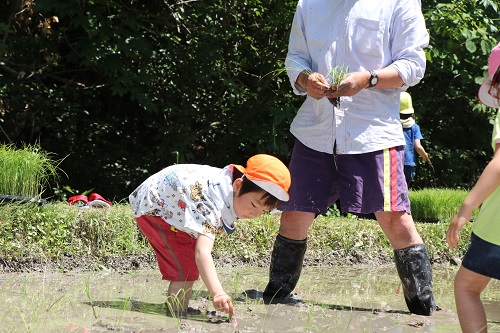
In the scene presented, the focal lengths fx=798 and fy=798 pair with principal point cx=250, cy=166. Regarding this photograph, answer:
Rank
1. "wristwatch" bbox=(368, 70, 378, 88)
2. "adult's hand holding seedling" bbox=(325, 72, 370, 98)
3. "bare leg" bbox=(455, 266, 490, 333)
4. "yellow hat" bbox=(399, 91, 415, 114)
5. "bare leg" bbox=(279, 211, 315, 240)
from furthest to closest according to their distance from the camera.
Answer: "yellow hat" bbox=(399, 91, 415, 114) → "bare leg" bbox=(279, 211, 315, 240) → "wristwatch" bbox=(368, 70, 378, 88) → "adult's hand holding seedling" bbox=(325, 72, 370, 98) → "bare leg" bbox=(455, 266, 490, 333)

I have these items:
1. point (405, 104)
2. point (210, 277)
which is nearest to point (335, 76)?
point (210, 277)

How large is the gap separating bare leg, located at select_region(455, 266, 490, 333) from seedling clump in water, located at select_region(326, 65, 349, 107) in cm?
127

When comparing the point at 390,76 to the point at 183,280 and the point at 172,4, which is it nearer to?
the point at 183,280

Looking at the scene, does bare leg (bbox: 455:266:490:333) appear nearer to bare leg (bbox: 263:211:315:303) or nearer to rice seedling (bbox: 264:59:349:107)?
rice seedling (bbox: 264:59:349:107)

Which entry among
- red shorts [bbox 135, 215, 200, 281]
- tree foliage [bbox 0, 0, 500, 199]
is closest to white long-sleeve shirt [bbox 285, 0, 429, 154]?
red shorts [bbox 135, 215, 200, 281]

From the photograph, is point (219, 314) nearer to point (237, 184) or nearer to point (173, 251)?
point (173, 251)

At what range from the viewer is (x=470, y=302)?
305 cm

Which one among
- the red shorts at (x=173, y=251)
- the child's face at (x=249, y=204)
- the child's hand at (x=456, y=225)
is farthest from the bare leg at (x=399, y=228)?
the child's hand at (x=456, y=225)

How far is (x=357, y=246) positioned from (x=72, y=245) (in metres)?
2.15

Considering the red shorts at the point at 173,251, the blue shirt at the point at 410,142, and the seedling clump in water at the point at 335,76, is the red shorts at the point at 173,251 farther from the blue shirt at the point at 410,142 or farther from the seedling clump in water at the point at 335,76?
the blue shirt at the point at 410,142

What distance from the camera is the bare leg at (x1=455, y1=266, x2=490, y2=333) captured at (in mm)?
3033

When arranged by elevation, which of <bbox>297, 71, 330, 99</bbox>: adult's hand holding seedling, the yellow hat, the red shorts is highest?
<bbox>297, 71, 330, 99</bbox>: adult's hand holding seedling

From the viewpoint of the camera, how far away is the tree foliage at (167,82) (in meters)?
8.50

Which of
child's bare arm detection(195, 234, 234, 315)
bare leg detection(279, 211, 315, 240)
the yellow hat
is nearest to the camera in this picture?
child's bare arm detection(195, 234, 234, 315)
